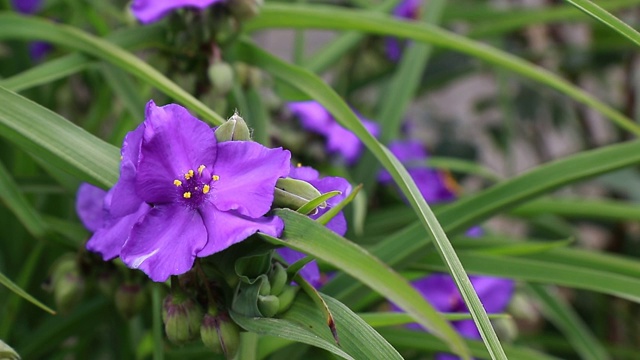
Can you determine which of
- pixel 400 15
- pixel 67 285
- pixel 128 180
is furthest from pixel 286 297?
pixel 400 15

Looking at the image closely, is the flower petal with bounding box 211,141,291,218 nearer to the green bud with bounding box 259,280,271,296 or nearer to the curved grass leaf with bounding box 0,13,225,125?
the green bud with bounding box 259,280,271,296

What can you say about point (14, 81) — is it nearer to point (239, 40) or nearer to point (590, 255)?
point (239, 40)

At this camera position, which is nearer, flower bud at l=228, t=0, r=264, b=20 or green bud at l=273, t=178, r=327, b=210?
green bud at l=273, t=178, r=327, b=210

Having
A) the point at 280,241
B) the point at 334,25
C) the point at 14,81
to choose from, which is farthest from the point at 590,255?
the point at 14,81

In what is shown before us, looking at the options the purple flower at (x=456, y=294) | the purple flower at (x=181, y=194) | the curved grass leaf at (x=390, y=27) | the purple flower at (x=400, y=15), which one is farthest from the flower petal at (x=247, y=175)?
the purple flower at (x=400, y=15)

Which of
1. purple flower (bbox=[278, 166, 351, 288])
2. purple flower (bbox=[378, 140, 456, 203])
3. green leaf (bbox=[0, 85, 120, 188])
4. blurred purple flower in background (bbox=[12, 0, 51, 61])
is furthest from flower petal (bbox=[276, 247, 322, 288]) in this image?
blurred purple flower in background (bbox=[12, 0, 51, 61])

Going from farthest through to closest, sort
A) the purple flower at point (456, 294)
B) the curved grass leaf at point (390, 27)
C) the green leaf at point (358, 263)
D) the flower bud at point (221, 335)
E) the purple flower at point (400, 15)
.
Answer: the purple flower at point (400, 15), the purple flower at point (456, 294), the curved grass leaf at point (390, 27), the flower bud at point (221, 335), the green leaf at point (358, 263)

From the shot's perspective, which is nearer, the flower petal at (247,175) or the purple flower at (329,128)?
the flower petal at (247,175)

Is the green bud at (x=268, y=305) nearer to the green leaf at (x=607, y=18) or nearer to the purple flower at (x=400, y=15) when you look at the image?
the green leaf at (x=607, y=18)
